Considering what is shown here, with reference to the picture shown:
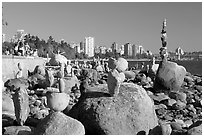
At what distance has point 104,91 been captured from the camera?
6773 mm

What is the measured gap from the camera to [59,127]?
5363mm

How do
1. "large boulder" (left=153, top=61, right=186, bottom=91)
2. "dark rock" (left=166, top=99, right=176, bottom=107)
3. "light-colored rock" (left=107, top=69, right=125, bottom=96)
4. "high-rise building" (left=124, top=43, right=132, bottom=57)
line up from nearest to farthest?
"light-colored rock" (left=107, top=69, right=125, bottom=96) → "dark rock" (left=166, top=99, right=176, bottom=107) → "large boulder" (left=153, top=61, right=186, bottom=91) → "high-rise building" (left=124, top=43, right=132, bottom=57)

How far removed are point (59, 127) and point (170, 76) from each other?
8508mm

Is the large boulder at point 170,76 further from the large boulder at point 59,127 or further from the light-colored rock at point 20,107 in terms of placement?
the large boulder at point 59,127

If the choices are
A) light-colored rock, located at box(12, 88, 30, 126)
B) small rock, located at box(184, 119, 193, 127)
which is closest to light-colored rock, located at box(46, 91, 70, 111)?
light-colored rock, located at box(12, 88, 30, 126)

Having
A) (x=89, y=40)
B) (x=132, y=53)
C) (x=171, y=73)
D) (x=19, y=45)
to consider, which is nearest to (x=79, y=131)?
(x=171, y=73)

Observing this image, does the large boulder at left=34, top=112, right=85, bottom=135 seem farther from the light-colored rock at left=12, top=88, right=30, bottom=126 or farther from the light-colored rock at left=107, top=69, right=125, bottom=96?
the light-colored rock at left=107, top=69, right=125, bottom=96

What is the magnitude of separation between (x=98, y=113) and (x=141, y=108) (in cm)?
85

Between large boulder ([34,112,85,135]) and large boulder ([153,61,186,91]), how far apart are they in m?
8.14

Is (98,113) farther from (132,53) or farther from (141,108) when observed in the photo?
(132,53)

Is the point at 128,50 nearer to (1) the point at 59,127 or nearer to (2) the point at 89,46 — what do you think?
(2) the point at 89,46

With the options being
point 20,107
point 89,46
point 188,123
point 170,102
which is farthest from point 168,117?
point 89,46

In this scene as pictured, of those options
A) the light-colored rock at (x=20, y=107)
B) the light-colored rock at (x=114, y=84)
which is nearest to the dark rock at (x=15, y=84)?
the light-colored rock at (x=20, y=107)

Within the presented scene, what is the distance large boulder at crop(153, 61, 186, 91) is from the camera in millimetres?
13000
